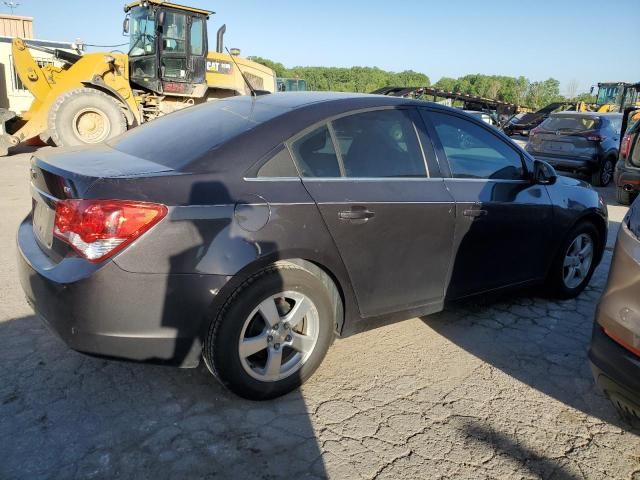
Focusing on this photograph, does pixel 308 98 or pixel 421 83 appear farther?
pixel 421 83

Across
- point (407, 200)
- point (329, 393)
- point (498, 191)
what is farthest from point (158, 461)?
point (498, 191)

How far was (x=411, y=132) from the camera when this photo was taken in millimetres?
3230

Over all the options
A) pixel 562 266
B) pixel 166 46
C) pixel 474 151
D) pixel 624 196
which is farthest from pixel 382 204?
pixel 166 46

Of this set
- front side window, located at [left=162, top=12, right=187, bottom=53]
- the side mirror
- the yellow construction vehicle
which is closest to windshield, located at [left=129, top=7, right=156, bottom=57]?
the yellow construction vehicle

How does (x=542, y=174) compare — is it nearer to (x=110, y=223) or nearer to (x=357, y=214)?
(x=357, y=214)

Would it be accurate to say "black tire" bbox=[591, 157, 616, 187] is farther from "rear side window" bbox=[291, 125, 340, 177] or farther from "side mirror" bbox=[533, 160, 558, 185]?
"rear side window" bbox=[291, 125, 340, 177]

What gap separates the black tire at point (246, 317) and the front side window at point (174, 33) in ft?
35.0

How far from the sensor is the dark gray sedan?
2.33m

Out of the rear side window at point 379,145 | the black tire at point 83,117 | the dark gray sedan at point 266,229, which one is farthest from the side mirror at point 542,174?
the black tire at point 83,117

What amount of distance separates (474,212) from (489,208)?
16 cm

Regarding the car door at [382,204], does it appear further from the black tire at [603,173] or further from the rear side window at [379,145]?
the black tire at [603,173]

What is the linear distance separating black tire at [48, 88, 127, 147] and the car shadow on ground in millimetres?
9322

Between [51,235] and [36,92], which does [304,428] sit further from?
[36,92]

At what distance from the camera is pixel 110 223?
2.27m
